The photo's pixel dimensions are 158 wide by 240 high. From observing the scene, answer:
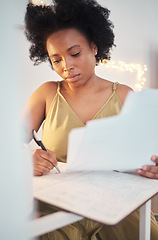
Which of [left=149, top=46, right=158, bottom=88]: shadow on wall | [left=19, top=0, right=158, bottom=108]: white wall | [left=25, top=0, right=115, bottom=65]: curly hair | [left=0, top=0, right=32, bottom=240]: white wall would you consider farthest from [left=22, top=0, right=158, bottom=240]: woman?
[left=149, top=46, right=158, bottom=88]: shadow on wall

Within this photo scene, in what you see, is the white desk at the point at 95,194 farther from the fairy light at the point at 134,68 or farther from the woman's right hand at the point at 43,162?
the fairy light at the point at 134,68

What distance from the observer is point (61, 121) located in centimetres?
71

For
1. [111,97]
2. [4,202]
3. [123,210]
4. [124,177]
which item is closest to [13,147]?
[4,202]

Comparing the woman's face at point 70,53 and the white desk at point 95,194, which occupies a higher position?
the woman's face at point 70,53

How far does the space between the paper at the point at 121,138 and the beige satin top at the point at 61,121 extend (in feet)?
1.01

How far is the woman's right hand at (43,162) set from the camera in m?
0.45

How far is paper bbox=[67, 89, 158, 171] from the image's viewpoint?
0.29m

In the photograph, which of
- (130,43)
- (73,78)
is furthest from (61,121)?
→ (130,43)

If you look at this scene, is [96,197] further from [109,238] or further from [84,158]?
[109,238]

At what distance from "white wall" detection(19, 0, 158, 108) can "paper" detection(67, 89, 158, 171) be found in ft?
1.96

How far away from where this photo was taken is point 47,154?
0.49 m

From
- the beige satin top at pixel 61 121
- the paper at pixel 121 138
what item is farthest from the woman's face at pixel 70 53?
the paper at pixel 121 138

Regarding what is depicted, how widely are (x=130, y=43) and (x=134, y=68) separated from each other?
0.19m

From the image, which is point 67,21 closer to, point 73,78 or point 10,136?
point 73,78
